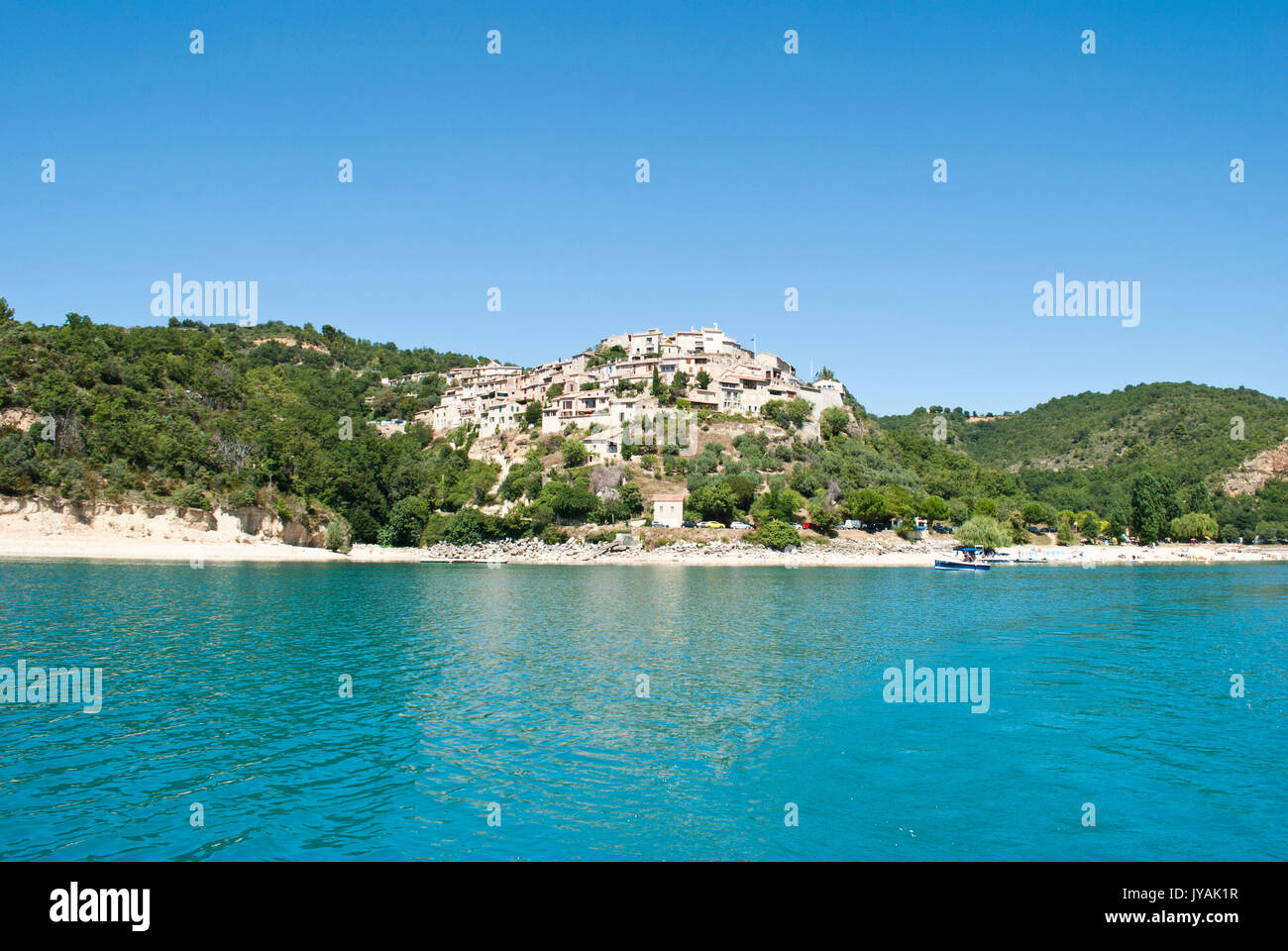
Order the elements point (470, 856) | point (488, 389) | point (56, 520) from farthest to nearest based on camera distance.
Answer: point (488, 389) → point (56, 520) → point (470, 856)

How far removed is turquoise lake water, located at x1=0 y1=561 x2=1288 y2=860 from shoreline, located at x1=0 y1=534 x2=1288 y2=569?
1263 inches

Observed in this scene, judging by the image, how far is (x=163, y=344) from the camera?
86.3 meters

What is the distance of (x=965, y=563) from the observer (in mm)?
70062

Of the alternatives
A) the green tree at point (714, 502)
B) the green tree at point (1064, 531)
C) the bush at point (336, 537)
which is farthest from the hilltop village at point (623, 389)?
the green tree at point (1064, 531)

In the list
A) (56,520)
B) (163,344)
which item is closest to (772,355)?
(163,344)

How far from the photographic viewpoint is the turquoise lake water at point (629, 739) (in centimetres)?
1176

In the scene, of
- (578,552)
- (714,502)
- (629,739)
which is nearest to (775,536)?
(714,502)

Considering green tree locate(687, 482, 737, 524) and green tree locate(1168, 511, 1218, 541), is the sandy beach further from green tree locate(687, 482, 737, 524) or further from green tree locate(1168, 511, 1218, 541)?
green tree locate(1168, 511, 1218, 541)

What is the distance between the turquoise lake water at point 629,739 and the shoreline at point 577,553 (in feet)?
105

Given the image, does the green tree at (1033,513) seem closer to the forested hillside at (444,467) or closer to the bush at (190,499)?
the forested hillside at (444,467)

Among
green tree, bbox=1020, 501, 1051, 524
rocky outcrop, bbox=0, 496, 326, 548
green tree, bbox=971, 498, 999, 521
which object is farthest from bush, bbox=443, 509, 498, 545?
green tree, bbox=1020, 501, 1051, 524
